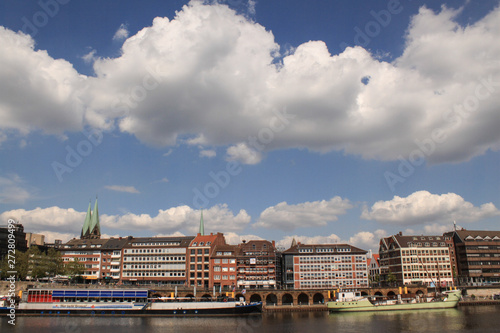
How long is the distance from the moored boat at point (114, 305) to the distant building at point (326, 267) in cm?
3690

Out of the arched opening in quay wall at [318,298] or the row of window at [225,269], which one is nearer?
the arched opening in quay wall at [318,298]

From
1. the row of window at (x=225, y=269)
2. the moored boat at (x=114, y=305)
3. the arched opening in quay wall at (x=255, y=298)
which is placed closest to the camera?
the moored boat at (x=114, y=305)

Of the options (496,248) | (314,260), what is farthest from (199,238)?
(496,248)

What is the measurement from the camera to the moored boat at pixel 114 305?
314 feet

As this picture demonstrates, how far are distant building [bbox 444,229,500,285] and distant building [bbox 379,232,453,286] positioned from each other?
18.4ft

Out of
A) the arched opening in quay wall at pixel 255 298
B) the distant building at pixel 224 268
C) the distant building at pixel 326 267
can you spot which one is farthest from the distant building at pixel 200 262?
the distant building at pixel 326 267

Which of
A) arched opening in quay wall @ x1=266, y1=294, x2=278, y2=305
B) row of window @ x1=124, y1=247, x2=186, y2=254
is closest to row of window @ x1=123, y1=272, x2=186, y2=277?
row of window @ x1=124, y1=247, x2=186, y2=254

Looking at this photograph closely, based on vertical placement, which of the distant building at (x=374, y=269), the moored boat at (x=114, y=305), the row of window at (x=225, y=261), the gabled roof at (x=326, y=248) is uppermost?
the gabled roof at (x=326, y=248)

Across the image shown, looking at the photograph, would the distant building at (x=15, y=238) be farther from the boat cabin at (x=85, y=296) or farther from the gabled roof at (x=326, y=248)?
the gabled roof at (x=326, y=248)

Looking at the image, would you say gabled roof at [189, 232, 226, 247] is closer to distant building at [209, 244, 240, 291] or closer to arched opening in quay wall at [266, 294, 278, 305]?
distant building at [209, 244, 240, 291]

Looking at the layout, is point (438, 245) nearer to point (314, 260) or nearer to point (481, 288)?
point (481, 288)

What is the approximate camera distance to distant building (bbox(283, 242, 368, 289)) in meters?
132

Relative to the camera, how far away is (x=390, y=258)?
154 metres

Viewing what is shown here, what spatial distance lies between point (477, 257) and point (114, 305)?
122189 mm
